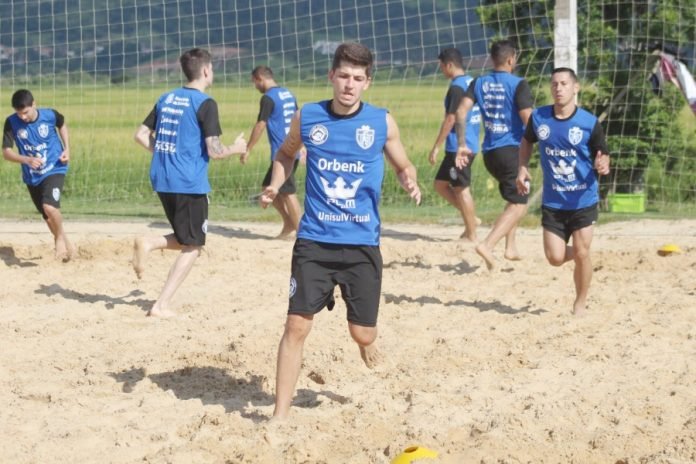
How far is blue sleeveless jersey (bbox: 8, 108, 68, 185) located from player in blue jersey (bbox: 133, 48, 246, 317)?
2.23 m

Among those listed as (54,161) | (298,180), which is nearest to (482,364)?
(54,161)

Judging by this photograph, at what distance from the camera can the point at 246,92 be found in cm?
2428

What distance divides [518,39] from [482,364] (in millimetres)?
8017

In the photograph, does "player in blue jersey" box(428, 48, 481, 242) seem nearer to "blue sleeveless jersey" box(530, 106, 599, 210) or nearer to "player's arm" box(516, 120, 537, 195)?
"player's arm" box(516, 120, 537, 195)

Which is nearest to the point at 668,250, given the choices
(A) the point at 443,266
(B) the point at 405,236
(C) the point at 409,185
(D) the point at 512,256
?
(D) the point at 512,256

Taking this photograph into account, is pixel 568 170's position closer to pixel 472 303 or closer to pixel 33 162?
pixel 472 303

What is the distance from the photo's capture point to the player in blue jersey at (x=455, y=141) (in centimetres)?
1138

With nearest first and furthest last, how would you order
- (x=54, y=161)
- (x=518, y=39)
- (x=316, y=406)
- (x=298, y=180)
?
(x=316, y=406) < (x=54, y=161) < (x=518, y=39) < (x=298, y=180)

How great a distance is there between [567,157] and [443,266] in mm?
2580

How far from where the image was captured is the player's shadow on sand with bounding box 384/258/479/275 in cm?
1045

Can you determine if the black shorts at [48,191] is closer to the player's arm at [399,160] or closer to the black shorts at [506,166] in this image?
the black shorts at [506,166]

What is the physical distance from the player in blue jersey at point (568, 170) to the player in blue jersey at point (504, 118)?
153 cm

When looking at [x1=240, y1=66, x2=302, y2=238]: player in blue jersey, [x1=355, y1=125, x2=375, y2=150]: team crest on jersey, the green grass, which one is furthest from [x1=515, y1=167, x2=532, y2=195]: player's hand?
the green grass

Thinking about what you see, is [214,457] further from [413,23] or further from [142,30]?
[413,23]
